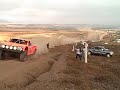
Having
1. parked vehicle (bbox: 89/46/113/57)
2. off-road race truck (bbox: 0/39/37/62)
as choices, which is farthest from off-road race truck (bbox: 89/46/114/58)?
off-road race truck (bbox: 0/39/37/62)

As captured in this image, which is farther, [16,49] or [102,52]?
[102,52]

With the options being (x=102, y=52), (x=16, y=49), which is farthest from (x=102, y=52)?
(x=16, y=49)

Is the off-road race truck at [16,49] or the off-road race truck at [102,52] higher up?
the off-road race truck at [16,49]

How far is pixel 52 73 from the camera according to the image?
16750 millimetres

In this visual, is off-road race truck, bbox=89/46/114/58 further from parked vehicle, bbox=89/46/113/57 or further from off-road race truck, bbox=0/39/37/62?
off-road race truck, bbox=0/39/37/62

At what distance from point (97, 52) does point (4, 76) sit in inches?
862

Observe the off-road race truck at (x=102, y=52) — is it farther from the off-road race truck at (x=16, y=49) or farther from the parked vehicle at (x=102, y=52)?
the off-road race truck at (x=16, y=49)

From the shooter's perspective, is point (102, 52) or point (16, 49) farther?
point (102, 52)

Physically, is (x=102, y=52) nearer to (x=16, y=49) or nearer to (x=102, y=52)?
(x=102, y=52)

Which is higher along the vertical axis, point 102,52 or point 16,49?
point 16,49

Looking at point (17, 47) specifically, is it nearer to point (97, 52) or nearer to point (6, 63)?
point (6, 63)

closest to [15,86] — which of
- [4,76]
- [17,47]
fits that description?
[4,76]

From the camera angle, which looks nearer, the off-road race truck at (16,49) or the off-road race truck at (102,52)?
the off-road race truck at (16,49)

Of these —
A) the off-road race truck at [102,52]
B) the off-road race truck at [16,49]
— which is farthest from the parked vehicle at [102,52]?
the off-road race truck at [16,49]
